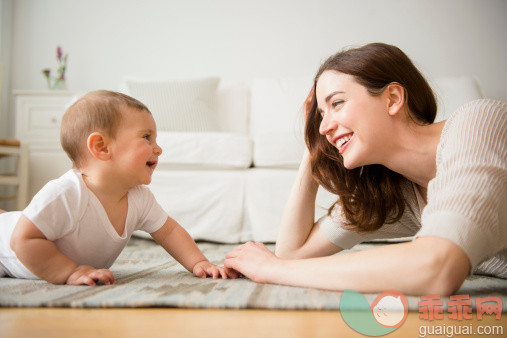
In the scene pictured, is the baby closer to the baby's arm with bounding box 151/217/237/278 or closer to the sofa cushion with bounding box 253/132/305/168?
the baby's arm with bounding box 151/217/237/278

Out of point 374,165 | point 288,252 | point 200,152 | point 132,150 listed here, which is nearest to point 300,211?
point 288,252

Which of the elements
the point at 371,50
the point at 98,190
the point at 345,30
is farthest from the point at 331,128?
the point at 345,30

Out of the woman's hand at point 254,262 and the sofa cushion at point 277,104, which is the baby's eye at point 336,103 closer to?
the woman's hand at point 254,262

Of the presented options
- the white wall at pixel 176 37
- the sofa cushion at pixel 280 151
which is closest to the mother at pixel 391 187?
the sofa cushion at pixel 280 151

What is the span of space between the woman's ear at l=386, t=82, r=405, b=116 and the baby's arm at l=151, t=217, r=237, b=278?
580 mm

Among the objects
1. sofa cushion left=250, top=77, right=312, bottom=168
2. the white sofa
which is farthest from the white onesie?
sofa cushion left=250, top=77, right=312, bottom=168

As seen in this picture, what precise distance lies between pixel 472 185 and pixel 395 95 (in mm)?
354

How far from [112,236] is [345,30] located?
3.00 metres

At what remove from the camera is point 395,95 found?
0.98 m

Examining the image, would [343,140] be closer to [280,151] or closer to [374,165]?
[374,165]

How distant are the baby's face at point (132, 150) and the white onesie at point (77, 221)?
0.30 feet

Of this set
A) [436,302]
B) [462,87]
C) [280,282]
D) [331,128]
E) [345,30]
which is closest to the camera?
[436,302]

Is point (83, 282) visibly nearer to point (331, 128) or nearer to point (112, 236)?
point (112, 236)

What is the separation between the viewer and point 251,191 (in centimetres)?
206
